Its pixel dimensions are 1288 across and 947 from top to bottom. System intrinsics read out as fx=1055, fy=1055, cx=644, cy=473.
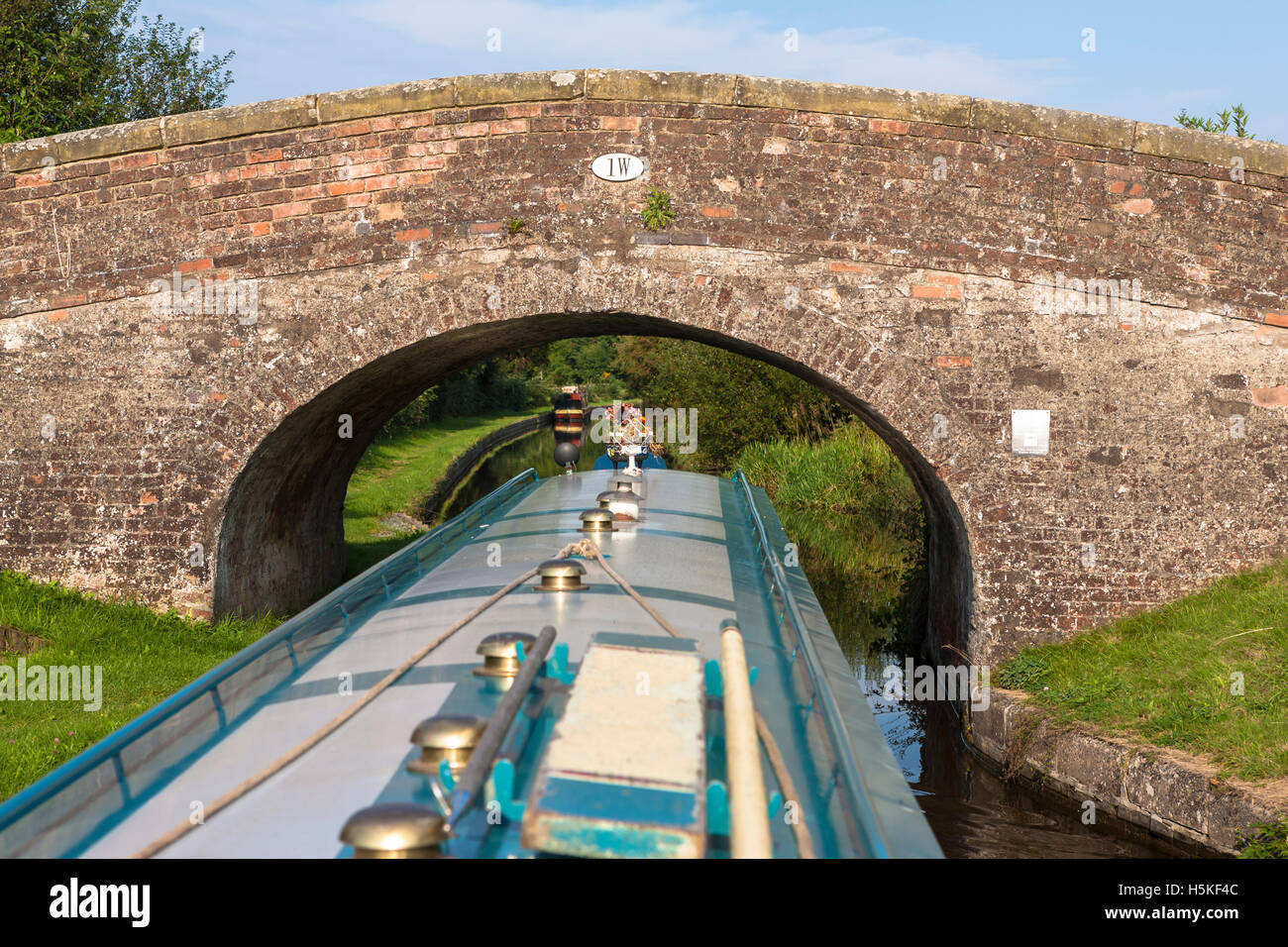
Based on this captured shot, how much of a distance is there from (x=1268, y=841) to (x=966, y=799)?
176 centimetres

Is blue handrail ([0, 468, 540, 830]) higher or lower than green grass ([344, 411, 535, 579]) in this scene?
higher

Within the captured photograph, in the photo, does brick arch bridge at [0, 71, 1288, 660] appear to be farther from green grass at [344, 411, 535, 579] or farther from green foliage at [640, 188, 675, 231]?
green grass at [344, 411, 535, 579]

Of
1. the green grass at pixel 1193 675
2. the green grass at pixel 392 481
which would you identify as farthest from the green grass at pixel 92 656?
the green grass at pixel 1193 675

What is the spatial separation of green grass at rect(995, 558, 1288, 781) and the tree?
11115mm

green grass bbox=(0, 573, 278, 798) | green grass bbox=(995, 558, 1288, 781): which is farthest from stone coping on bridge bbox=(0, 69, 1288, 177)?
green grass bbox=(0, 573, 278, 798)

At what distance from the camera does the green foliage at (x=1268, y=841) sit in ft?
13.0

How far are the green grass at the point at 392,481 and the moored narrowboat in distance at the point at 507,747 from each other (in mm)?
6162

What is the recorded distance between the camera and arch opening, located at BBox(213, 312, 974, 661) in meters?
6.35

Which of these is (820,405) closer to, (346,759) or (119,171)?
(119,171)

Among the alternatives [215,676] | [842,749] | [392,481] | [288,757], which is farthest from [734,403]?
[288,757]

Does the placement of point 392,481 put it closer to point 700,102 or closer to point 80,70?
point 80,70

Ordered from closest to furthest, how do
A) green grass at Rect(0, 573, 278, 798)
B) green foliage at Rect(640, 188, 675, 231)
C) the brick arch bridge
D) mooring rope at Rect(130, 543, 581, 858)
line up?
1. mooring rope at Rect(130, 543, 581, 858)
2. green grass at Rect(0, 573, 278, 798)
3. the brick arch bridge
4. green foliage at Rect(640, 188, 675, 231)

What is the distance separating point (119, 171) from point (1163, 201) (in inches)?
240
